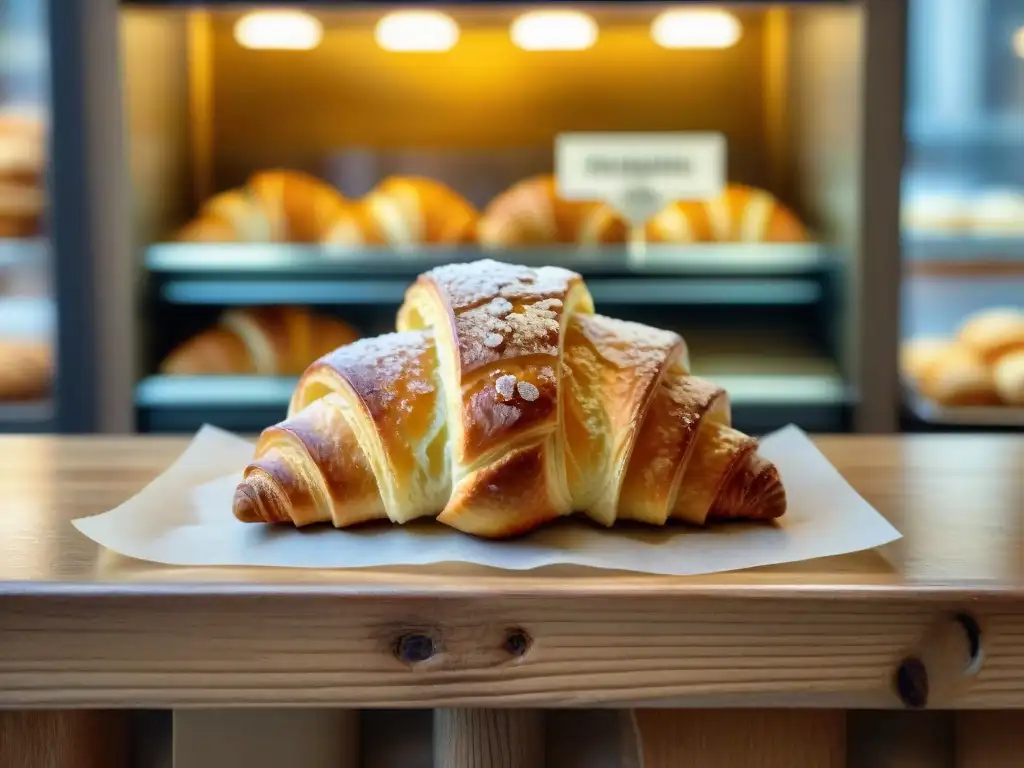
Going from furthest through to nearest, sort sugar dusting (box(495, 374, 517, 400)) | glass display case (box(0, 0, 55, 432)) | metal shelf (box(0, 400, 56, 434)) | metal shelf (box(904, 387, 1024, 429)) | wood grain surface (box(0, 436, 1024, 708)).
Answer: glass display case (box(0, 0, 55, 432)) < metal shelf (box(0, 400, 56, 434)) < metal shelf (box(904, 387, 1024, 429)) < sugar dusting (box(495, 374, 517, 400)) < wood grain surface (box(0, 436, 1024, 708))

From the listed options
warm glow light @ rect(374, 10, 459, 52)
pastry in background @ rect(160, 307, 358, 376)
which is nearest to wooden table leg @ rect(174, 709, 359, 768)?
pastry in background @ rect(160, 307, 358, 376)

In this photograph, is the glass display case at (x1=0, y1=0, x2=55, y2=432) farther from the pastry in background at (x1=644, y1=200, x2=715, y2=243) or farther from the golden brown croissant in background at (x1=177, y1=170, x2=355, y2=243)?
the pastry in background at (x1=644, y1=200, x2=715, y2=243)

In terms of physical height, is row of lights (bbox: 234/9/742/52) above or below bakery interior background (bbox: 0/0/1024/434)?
above

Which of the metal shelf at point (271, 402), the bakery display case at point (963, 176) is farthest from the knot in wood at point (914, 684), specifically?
the bakery display case at point (963, 176)

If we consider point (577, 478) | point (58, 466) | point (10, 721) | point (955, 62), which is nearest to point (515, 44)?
point (955, 62)

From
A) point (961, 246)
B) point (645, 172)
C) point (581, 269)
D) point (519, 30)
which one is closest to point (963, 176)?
point (961, 246)

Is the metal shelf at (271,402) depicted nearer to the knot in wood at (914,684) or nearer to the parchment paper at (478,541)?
the parchment paper at (478,541)
